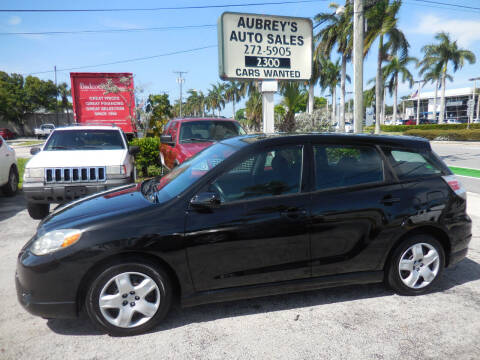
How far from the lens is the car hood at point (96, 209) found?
2.96 metres

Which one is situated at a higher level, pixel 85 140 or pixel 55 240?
pixel 85 140

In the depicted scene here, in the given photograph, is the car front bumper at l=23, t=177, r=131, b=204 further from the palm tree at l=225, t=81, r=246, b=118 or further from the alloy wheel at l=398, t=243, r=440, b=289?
the palm tree at l=225, t=81, r=246, b=118

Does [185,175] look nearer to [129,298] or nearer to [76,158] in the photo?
[129,298]

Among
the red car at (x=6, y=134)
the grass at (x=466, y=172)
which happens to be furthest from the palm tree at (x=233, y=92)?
the grass at (x=466, y=172)

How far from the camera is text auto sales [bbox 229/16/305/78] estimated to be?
35.1 feet

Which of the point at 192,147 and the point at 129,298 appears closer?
the point at 129,298

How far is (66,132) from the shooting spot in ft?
24.6

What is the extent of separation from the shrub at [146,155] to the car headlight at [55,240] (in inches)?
325

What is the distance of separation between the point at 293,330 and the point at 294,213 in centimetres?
99

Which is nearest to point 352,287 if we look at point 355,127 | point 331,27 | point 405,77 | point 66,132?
point 66,132

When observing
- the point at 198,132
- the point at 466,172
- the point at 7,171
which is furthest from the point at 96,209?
the point at 466,172

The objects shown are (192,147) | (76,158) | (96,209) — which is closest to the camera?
(96,209)

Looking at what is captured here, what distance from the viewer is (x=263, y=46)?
10930 mm

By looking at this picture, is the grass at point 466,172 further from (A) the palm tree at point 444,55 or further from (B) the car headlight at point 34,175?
(A) the palm tree at point 444,55
